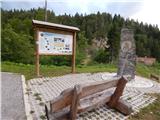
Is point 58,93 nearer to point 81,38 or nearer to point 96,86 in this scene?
point 96,86

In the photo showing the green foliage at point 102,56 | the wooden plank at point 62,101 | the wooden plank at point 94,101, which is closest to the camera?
the wooden plank at point 62,101

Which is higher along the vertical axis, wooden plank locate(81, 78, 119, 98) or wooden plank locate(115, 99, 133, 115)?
wooden plank locate(81, 78, 119, 98)

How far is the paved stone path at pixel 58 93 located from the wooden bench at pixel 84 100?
0.20m

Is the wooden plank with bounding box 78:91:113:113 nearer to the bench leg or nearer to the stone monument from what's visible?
the bench leg

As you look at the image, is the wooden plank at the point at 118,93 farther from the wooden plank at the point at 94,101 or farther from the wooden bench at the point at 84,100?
the wooden plank at the point at 94,101

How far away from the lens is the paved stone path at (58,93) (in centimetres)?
429

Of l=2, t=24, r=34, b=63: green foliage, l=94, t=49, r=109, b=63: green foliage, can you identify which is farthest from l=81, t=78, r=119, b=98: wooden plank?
l=94, t=49, r=109, b=63: green foliage

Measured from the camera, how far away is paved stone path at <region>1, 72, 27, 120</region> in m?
3.93

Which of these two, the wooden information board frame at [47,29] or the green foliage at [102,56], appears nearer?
the wooden information board frame at [47,29]

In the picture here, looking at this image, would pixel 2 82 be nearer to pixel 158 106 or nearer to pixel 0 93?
pixel 0 93

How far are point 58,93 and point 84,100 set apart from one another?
5.59 ft

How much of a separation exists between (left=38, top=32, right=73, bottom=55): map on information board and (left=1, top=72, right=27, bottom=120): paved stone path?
1764mm

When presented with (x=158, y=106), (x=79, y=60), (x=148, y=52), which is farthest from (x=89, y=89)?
(x=148, y=52)

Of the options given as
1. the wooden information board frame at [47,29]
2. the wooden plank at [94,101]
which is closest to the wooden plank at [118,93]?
the wooden plank at [94,101]
